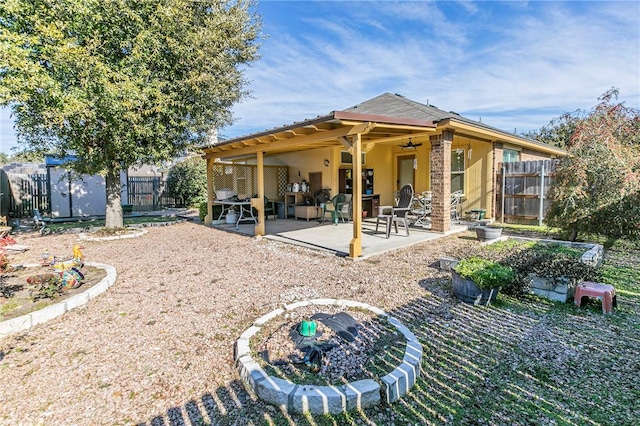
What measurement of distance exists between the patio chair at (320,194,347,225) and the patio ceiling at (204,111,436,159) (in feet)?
6.00

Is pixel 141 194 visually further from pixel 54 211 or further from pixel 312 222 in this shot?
pixel 312 222

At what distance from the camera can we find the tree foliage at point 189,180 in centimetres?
1723

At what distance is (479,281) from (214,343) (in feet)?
9.60

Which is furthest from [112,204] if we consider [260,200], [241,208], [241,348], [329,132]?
[241,348]

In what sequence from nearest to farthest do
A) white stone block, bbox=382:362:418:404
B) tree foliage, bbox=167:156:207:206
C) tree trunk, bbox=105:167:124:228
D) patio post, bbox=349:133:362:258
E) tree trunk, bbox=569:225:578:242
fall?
white stone block, bbox=382:362:418:404
patio post, bbox=349:133:362:258
tree trunk, bbox=569:225:578:242
tree trunk, bbox=105:167:124:228
tree foliage, bbox=167:156:207:206

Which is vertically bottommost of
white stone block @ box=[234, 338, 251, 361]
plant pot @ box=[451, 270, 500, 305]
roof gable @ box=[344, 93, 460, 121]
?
white stone block @ box=[234, 338, 251, 361]

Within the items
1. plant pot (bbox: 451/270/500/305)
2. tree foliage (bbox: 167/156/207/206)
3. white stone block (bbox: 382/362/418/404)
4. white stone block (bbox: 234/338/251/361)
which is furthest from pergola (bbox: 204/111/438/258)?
tree foliage (bbox: 167/156/207/206)

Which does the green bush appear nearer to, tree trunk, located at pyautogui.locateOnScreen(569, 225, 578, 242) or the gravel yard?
the gravel yard

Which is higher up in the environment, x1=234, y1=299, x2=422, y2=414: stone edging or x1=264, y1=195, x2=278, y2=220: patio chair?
x1=264, y1=195, x2=278, y2=220: patio chair

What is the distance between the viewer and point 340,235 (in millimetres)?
8172

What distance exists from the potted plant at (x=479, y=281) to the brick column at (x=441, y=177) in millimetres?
4194

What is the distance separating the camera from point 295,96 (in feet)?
63.9

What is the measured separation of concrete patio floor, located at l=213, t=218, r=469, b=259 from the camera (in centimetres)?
666

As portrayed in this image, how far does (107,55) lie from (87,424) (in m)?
8.39
